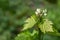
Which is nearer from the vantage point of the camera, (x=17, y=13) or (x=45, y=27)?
(x=45, y=27)

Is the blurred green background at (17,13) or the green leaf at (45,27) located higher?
the blurred green background at (17,13)

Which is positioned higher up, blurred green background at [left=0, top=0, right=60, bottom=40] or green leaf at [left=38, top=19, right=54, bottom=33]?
blurred green background at [left=0, top=0, right=60, bottom=40]

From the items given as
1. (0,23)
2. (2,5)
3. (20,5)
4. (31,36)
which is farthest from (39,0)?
(31,36)

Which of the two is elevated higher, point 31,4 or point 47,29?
point 31,4

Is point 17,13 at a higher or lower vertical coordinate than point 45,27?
higher

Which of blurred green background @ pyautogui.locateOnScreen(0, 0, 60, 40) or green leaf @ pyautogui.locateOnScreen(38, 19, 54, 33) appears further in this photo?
blurred green background @ pyautogui.locateOnScreen(0, 0, 60, 40)

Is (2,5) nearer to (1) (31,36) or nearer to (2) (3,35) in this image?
(2) (3,35)

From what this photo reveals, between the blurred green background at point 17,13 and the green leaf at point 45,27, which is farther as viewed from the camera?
the blurred green background at point 17,13

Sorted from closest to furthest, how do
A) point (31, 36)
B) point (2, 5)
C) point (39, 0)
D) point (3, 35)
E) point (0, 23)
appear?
1. point (31, 36)
2. point (3, 35)
3. point (0, 23)
4. point (2, 5)
5. point (39, 0)
